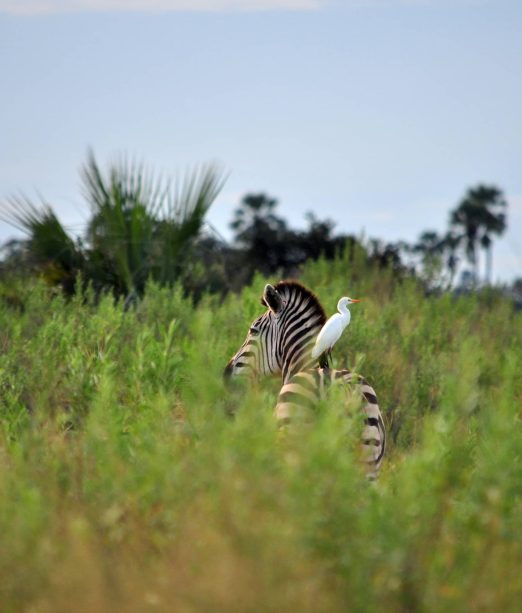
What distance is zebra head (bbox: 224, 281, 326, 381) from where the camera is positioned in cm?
707

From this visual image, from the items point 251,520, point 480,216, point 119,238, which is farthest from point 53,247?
point 480,216

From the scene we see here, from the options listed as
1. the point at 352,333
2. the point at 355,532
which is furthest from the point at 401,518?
the point at 352,333

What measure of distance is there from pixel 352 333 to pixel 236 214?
45304mm

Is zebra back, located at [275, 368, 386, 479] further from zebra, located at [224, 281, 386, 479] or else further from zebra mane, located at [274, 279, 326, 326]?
zebra mane, located at [274, 279, 326, 326]

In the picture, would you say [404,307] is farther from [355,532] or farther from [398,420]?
[355,532]

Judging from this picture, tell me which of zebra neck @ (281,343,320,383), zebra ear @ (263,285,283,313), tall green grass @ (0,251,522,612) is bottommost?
tall green grass @ (0,251,522,612)

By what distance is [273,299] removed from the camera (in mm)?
7125

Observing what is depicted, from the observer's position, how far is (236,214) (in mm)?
55906

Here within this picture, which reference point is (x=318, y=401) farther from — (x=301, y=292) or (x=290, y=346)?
(x=301, y=292)

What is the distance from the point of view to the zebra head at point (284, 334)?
7.07 m

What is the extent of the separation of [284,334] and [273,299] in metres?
0.23

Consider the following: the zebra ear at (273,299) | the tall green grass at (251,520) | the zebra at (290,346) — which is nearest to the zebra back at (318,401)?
the zebra at (290,346)

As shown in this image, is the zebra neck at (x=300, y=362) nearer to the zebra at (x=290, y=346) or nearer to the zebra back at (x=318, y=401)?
the zebra at (x=290, y=346)

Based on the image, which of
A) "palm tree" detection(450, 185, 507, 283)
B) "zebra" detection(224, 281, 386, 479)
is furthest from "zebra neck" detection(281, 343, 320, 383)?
"palm tree" detection(450, 185, 507, 283)
